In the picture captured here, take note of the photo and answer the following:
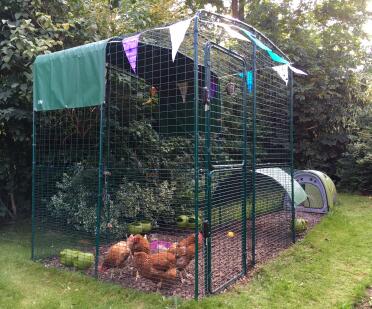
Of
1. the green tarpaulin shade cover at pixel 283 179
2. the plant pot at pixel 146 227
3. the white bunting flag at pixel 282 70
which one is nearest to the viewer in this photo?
the white bunting flag at pixel 282 70

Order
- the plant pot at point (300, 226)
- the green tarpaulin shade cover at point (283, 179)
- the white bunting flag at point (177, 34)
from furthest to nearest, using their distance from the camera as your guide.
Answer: the plant pot at point (300, 226)
the green tarpaulin shade cover at point (283, 179)
the white bunting flag at point (177, 34)

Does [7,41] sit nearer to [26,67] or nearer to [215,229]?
[26,67]

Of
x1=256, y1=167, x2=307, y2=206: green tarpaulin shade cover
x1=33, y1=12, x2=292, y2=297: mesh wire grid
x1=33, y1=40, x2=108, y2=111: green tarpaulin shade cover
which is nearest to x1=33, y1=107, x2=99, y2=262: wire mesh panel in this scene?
x1=33, y1=12, x2=292, y2=297: mesh wire grid

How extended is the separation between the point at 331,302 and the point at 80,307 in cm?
231

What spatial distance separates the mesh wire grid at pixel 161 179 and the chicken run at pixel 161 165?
19 millimetres

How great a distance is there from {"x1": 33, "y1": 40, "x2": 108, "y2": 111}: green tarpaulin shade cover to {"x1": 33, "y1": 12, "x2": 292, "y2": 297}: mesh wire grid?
30cm

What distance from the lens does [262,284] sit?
392cm

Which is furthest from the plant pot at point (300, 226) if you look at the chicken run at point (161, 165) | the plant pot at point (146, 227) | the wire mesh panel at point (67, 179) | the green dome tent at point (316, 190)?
the wire mesh panel at point (67, 179)

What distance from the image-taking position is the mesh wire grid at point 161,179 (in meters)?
4.05

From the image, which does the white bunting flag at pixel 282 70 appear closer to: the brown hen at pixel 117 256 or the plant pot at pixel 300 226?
the plant pot at pixel 300 226

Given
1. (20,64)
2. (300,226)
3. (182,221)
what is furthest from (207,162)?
(20,64)

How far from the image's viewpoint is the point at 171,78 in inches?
216

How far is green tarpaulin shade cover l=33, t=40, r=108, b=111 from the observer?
404 cm

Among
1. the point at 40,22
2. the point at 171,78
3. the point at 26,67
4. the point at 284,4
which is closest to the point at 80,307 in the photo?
the point at 171,78
